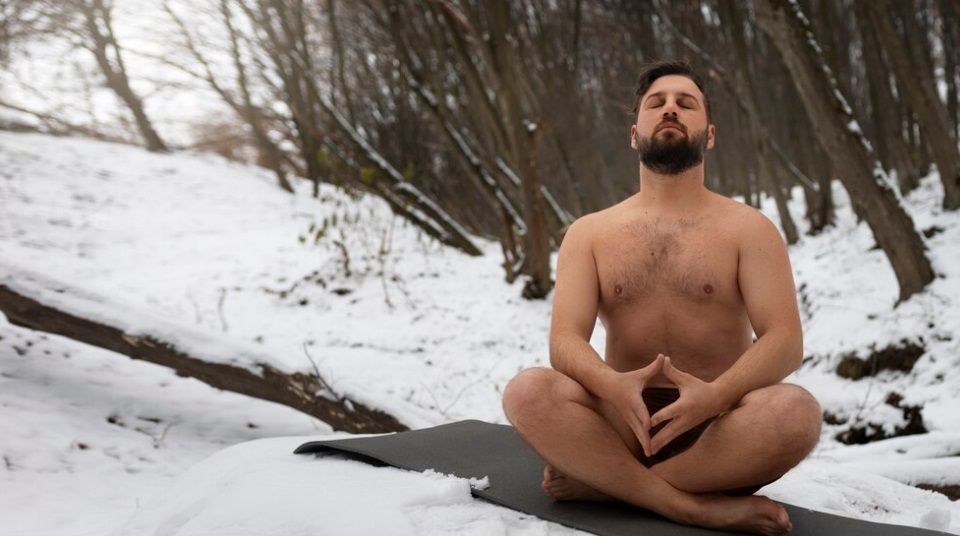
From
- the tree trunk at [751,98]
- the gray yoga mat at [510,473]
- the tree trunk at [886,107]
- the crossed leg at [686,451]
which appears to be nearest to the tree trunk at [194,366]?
the gray yoga mat at [510,473]

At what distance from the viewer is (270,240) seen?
10281 millimetres

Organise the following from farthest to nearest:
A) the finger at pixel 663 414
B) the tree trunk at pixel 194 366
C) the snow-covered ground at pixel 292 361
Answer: the tree trunk at pixel 194 366 → the snow-covered ground at pixel 292 361 → the finger at pixel 663 414

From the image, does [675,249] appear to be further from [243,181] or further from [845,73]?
[845,73]

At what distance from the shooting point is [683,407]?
1.53 meters

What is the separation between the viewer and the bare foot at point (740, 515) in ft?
5.22

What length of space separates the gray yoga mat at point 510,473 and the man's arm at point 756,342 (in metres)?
0.24

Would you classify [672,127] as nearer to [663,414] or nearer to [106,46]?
[663,414]

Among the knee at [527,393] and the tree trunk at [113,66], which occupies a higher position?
the tree trunk at [113,66]

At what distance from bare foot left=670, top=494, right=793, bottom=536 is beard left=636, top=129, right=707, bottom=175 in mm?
811

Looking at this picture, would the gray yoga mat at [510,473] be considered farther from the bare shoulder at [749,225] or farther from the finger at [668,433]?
the bare shoulder at [749,225]

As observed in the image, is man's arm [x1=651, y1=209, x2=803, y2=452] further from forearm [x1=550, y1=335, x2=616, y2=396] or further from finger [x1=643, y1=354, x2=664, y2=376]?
forearm [x1=550, y1=335, x2=616, y2=396]

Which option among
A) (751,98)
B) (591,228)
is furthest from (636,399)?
(751,98)

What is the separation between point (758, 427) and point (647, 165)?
2.35 ft

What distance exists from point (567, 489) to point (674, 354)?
0.43 m
